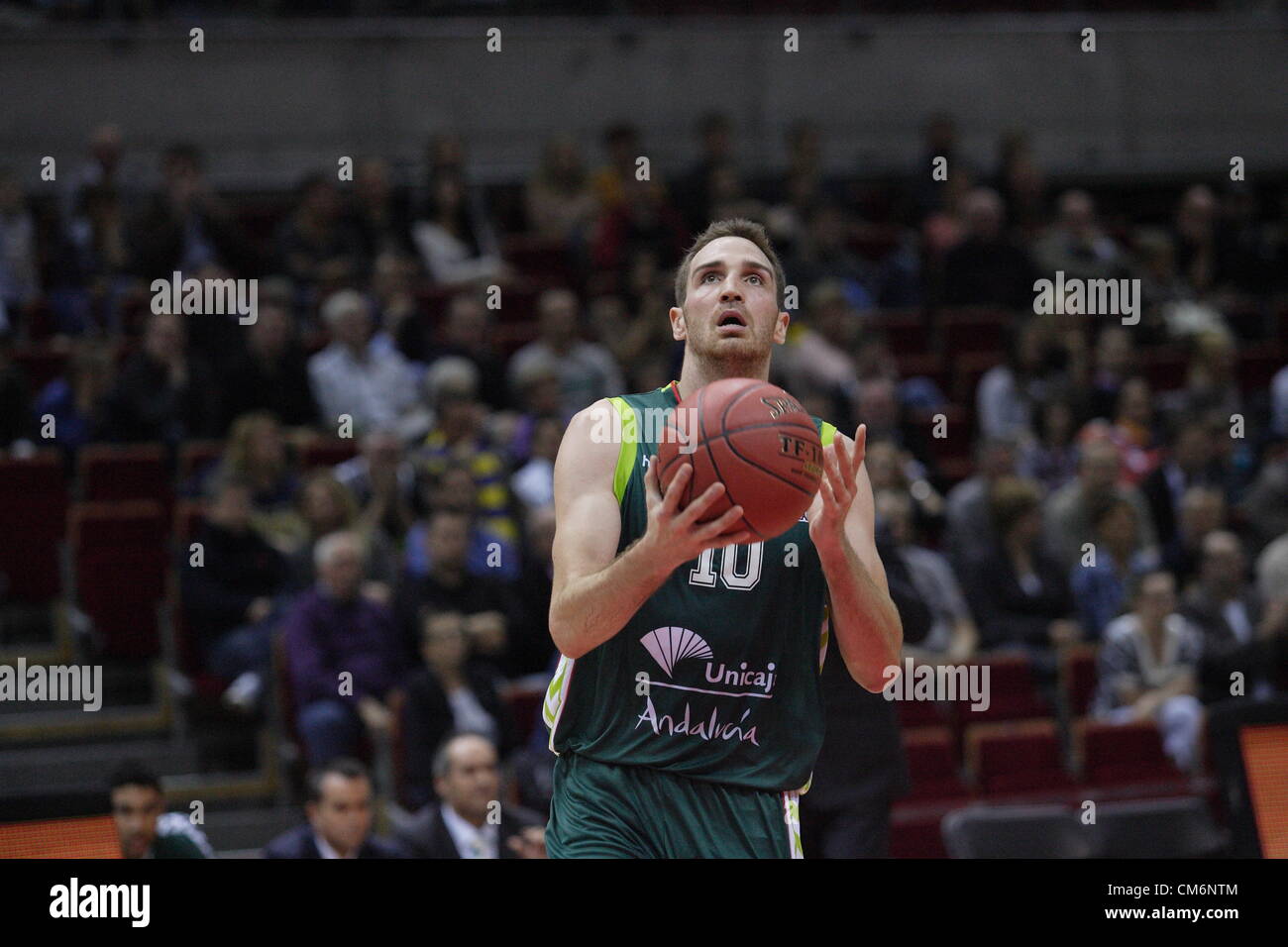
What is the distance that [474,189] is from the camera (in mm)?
12258

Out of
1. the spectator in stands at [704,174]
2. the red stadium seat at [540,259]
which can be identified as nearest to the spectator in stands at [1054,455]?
the spectator in stands at [704,174]

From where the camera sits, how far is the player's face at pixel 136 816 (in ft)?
17.6

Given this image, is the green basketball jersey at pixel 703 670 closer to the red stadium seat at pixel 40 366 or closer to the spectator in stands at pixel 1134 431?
the spectator in stands at pixel 1134 431

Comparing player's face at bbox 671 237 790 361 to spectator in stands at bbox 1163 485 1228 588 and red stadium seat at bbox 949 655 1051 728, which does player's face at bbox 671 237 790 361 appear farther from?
spectator in stands at bbox 1163 485 1228 588

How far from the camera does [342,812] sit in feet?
20.1

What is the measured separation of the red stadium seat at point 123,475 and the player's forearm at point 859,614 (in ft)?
18.8

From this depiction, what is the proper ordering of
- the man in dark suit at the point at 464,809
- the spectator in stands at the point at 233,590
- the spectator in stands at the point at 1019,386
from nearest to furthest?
the man in dark suit at the point at 464,809 < the spectator in stands at the point at 233,590 < the spectator in stands at the point at 1019,386

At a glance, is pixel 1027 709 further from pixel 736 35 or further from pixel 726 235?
pixel 736 35

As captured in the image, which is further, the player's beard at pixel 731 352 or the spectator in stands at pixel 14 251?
the spectator in stands at pixel 14 251

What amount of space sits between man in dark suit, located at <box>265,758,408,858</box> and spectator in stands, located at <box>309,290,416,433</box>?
3387 mm

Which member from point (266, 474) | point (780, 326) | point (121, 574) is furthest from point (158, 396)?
point (780, 326)

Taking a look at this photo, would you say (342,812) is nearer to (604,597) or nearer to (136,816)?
(136,816)

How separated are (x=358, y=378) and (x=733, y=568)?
226 inches
